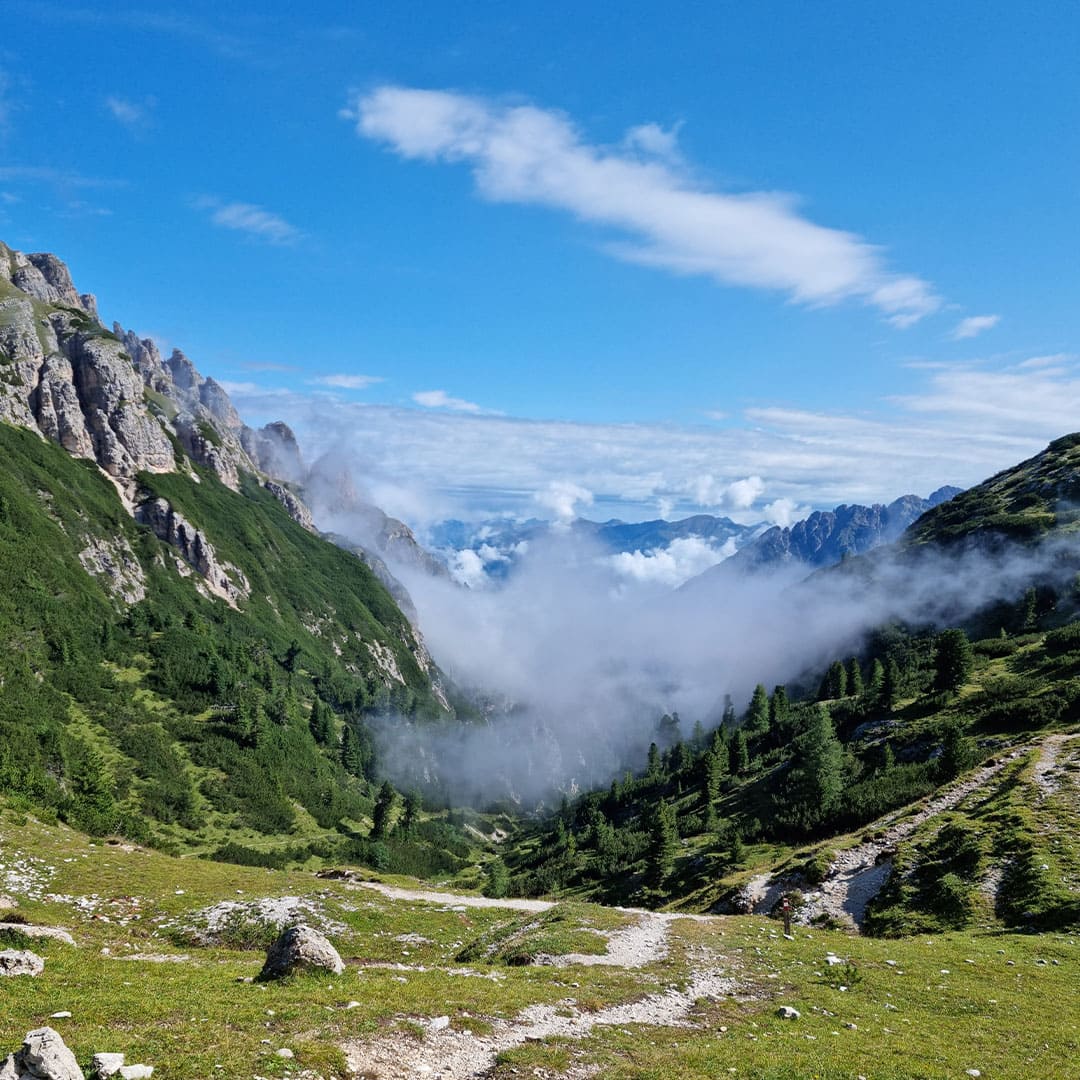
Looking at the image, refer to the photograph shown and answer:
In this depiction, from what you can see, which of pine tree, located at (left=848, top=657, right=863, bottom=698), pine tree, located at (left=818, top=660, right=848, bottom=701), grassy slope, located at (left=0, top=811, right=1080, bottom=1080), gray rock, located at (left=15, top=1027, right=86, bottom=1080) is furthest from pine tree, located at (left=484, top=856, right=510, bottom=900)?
gray rock, located at (left=15, top=1027, right=86, bottom=1080)

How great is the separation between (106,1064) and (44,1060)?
6.69ft

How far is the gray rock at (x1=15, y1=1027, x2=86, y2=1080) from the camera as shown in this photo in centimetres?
1242

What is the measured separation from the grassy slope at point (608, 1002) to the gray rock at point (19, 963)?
0.59 m

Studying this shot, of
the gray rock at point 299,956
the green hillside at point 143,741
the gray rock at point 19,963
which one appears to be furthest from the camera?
the green hillside at point 143,741

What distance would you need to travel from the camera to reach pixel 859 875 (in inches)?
2304

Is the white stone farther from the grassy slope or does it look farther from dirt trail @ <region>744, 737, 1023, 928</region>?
dirt trail @ <region>744, 737, 1023, 928</region>

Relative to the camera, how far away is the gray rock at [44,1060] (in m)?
12.4

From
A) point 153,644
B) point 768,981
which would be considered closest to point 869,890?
point 768,981

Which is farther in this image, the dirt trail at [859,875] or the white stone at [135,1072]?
the dirt trail at [859,875]

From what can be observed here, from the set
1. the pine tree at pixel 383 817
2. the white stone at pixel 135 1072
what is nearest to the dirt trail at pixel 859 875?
the white stone at pixel 135 1072

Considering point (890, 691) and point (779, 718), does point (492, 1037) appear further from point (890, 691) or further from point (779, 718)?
point (779, 718)

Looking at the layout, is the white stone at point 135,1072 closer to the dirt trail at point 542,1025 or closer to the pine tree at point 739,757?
the dirt trail at point 542,1025

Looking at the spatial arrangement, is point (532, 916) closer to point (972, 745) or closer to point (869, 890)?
point (869, 890)

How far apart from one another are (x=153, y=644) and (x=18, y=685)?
65572 millimetres
